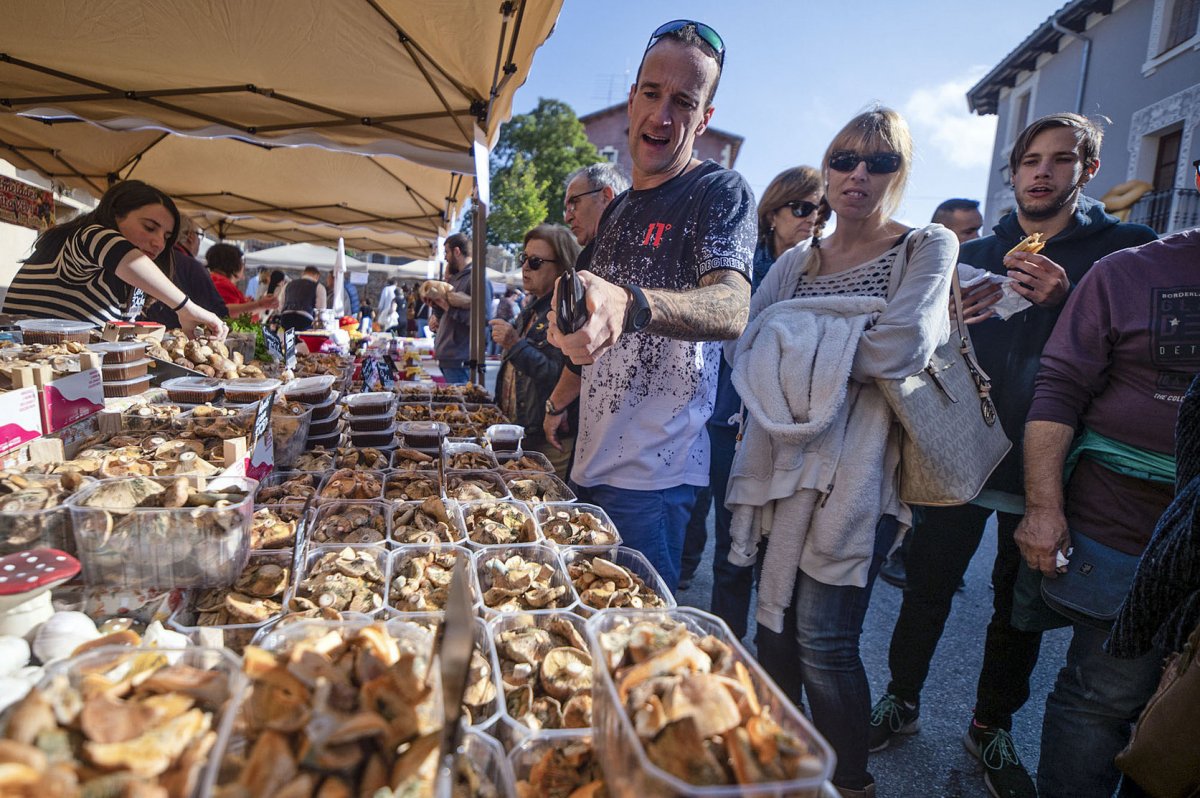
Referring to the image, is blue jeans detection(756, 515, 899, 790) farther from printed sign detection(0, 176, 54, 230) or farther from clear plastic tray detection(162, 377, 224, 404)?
printed sign detection(0, 176, 54, 230)

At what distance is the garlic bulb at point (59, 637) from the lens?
92 centimetres

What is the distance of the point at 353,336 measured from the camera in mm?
7836

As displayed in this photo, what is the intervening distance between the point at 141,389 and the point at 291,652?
1.98 m

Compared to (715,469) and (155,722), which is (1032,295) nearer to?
(715,469)

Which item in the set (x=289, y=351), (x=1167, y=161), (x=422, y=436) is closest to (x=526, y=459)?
(x=422, y=436)

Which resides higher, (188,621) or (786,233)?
(786,233)

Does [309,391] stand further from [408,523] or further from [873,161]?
[873,161]

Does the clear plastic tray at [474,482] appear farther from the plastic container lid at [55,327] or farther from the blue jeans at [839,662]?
the plastic container lid at [55,327]

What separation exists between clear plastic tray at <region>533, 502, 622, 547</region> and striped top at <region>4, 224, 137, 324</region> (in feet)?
7.91

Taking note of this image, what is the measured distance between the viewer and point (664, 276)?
6.13 ft

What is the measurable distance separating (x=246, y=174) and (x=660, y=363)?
6572 mm

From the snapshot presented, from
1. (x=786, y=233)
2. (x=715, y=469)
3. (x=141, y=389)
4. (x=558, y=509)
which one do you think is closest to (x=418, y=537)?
(x=558, y=509)

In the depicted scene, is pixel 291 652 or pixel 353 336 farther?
pixel 353 336

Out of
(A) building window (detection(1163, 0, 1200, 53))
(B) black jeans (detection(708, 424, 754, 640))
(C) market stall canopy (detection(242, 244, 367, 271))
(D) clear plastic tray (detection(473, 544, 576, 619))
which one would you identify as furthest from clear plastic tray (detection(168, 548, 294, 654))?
(A) building window (detection(1163, 0, 1200, 53))
